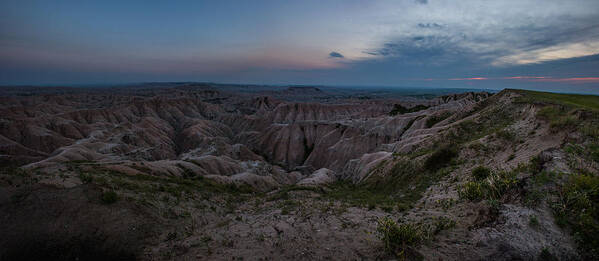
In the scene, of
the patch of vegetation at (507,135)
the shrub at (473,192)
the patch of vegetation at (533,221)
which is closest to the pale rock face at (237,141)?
the patch of vegetation at (507,135)

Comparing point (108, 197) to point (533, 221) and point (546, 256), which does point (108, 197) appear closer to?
point (546, 256)

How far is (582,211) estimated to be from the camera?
5070 mm

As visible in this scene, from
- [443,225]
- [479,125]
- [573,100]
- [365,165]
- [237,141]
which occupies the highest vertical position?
[573,100]

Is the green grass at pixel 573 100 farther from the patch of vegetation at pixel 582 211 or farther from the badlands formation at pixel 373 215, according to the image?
the patch of vegetation at pixel 582 211

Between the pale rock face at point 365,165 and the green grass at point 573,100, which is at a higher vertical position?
the green grass at point 573,100

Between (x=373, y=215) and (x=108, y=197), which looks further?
(x=373, y=215)

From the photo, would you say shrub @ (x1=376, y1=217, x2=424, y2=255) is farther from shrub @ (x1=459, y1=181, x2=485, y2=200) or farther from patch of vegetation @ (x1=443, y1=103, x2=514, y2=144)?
patch of vegetation @ (x1=443, y1=103, x2=514, y2=144)

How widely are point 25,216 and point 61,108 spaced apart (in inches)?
4330

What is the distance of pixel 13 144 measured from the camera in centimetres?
3931

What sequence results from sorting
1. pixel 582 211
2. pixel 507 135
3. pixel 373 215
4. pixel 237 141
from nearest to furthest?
pixel 582 211
pixel 373 215
pixel 507 135
pixel 237 141

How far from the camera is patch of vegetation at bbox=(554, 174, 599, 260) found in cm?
457

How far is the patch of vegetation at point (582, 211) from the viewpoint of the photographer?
457 centimetres

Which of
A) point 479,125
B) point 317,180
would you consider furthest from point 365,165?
point 479,125

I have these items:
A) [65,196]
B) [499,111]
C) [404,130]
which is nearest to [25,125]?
[65,196]
